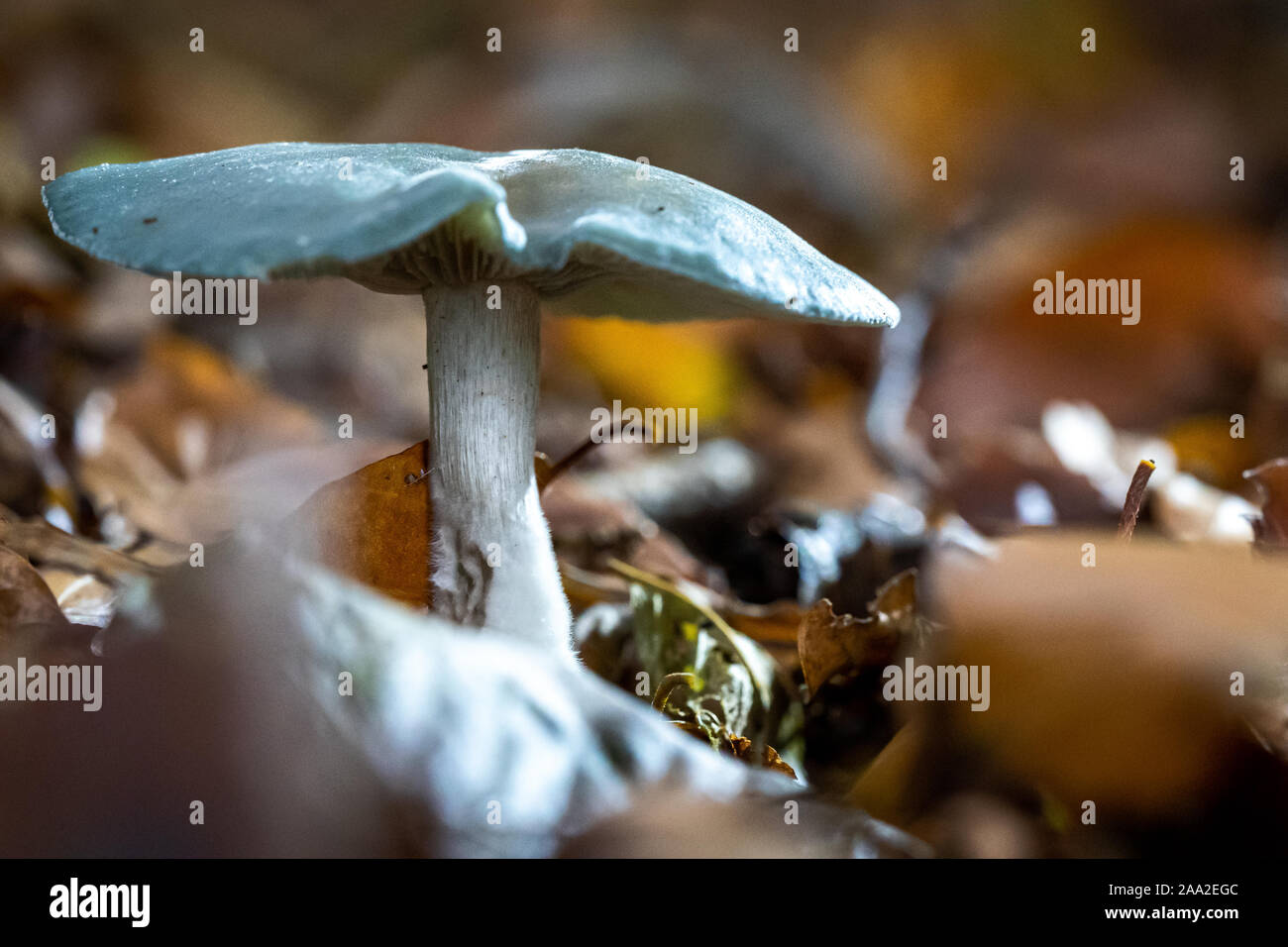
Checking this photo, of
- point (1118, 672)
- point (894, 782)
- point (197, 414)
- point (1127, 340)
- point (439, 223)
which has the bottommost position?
point (894, 782)

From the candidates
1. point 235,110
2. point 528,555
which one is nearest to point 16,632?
point 528,555

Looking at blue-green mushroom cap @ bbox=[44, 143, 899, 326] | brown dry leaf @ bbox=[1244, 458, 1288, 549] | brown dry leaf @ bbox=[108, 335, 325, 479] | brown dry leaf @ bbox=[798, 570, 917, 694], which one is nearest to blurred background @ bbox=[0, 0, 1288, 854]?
brown dry leaf @ bbox=[108, 335, 325, 479]

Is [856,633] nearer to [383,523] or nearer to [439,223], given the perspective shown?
[383,523]

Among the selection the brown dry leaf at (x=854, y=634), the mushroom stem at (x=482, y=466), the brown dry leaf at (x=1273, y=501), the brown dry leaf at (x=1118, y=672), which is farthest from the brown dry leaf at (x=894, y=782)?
the brown dry leaf at (x=1273, y=501)

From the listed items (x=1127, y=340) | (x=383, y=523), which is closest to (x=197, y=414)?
(x=383, y=523)
